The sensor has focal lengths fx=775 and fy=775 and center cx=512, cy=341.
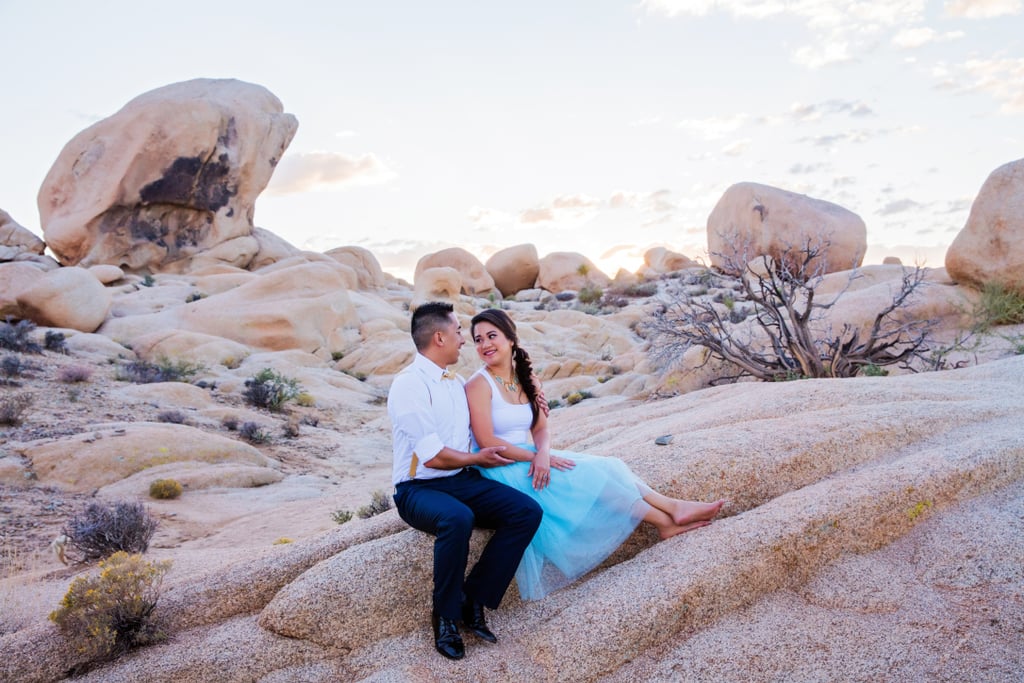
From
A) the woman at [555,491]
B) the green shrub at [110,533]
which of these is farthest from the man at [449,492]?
the green shrub at [110,533]

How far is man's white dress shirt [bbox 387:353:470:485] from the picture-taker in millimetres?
3906

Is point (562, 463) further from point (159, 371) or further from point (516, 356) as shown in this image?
point (159, 371)

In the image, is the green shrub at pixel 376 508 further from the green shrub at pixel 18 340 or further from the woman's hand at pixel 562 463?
the green shrub at pixel 18 340

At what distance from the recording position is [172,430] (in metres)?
10.8

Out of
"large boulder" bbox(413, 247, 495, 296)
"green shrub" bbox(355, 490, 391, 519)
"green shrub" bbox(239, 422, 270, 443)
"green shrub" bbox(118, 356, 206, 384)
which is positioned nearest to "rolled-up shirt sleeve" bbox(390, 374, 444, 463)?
"green shrub" bbox(355, 490, 391, 519)

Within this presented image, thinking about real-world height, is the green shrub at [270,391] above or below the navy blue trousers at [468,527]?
below

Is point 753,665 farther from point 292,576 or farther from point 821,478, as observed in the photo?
point 292,576

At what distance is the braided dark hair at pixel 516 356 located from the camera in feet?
14.3

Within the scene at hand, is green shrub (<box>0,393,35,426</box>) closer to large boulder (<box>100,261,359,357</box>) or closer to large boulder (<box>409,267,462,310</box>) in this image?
large boulder (<box>100,261,359,357</box>)

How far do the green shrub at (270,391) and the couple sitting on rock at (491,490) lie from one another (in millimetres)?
11982

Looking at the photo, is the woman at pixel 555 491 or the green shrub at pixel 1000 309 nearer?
the woman at pixel 555 491

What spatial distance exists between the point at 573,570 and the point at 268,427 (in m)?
10.9

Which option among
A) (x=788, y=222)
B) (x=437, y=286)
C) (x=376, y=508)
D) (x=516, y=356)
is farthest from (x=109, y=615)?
(x=788, y=222)

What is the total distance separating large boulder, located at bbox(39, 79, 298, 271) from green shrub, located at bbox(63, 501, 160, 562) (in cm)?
2615
